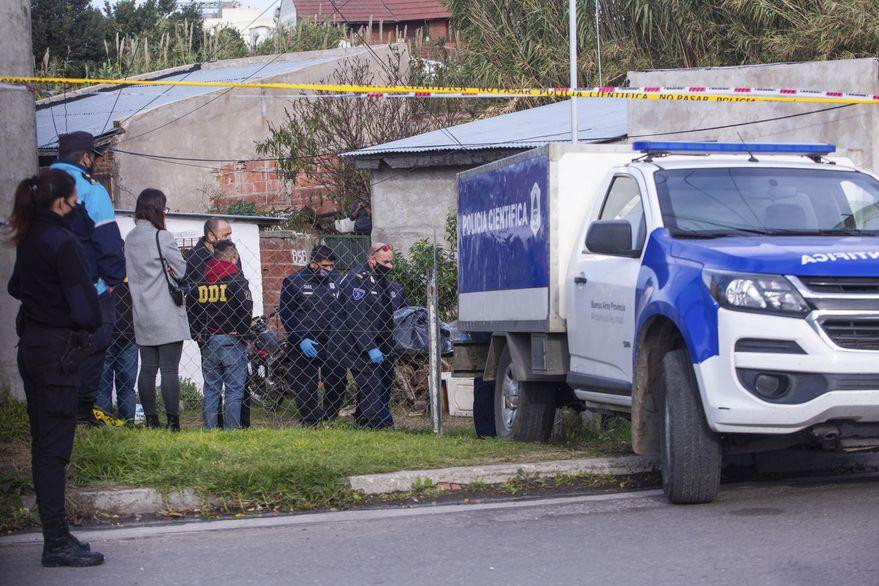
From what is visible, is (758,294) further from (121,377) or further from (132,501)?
(121,377)

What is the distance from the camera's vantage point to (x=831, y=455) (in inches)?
336

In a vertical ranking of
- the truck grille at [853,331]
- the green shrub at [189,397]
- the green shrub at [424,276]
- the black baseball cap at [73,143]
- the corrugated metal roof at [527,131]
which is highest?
the corrugated metal roof at [527,131]

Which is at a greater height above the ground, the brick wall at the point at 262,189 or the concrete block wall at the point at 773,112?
the concrete block wall at the point at 773,112

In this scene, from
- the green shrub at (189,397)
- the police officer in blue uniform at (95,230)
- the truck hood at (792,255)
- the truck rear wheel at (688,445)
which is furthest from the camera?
the green shrub at (189,397)

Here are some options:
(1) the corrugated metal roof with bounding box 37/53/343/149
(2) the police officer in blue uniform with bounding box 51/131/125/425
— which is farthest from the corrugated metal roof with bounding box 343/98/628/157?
(2) the police officer in blue uniform with bounding box 51/131/125/425

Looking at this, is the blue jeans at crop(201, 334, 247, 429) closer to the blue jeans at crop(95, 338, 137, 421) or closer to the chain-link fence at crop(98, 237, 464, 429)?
the chain-link fence at crop(98, 237, 464, 429)

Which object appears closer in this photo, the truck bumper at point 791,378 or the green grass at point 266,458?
the truck bumper at point 791,378

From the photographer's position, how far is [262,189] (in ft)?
90.2

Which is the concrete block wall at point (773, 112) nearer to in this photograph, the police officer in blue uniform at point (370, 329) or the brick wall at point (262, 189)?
the police officer in blue uniform at point (370, 329)

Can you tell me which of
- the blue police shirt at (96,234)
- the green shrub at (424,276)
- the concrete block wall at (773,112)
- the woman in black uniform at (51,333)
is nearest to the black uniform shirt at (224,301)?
the blue police shirt at (96,234)

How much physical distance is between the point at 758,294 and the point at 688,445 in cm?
94

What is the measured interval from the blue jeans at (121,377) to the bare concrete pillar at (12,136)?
1889mm

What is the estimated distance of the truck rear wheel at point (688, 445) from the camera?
22.6ft

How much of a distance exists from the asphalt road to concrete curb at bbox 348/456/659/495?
0.43 metres
